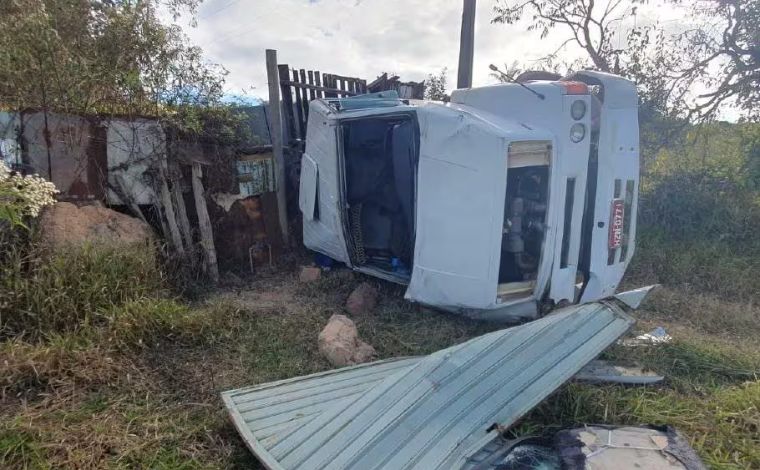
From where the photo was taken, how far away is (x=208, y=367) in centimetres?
312

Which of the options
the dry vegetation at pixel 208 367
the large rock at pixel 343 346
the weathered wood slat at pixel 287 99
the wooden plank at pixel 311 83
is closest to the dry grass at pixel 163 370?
the dry vegetation at pixel 208 367

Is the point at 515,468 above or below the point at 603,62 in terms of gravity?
below

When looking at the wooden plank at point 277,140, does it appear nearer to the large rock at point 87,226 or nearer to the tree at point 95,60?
→ the tree at point 95,60

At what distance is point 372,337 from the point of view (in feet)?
11.9

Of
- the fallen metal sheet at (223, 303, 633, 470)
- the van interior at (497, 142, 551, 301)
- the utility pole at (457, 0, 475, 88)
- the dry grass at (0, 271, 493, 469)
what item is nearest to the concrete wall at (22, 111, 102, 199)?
the dry grass at (0, 271, 493, 469)

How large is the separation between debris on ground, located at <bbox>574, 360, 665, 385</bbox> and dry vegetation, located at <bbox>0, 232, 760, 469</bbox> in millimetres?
76

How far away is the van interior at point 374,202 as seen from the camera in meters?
4.34

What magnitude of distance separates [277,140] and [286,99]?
76 cm

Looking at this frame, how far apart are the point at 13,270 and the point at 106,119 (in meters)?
1.63

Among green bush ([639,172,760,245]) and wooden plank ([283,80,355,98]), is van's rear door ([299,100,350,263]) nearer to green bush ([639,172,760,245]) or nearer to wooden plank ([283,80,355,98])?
wooden plank ([283,80,355,98])

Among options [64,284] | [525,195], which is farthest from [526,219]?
[64,284]

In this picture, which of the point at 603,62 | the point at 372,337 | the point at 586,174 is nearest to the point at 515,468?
the point at 372,337

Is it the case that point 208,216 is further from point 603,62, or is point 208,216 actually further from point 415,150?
point 603,62

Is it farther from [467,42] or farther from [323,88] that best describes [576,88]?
[467,42]
